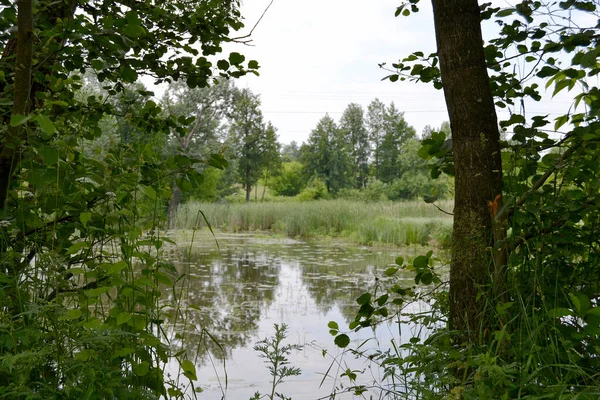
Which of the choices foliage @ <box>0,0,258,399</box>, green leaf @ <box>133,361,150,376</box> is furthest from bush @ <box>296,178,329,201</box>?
green leaf @ <box>133,361,150,376</box>

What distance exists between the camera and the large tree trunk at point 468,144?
208cm

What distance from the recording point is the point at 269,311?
6.14 metres

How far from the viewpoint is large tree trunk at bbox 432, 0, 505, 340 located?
82.0 inches

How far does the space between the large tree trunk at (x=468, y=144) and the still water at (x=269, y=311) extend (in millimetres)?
328

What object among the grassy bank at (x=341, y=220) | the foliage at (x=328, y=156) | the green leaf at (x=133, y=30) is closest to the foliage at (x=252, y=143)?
the foliage at (x=328, y=156)

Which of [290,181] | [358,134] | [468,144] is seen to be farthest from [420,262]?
[358,134]

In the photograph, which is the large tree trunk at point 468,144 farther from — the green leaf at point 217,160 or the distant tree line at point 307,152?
the distant tree line at point 307,152

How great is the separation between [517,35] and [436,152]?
0.66 m

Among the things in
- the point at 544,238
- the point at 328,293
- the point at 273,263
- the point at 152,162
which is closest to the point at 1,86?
the point at 152,162

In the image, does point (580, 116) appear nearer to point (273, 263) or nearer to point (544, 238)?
point (544, 238)

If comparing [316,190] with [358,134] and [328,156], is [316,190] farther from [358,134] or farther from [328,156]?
[358,134]

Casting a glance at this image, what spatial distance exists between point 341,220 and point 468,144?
13.7 metres

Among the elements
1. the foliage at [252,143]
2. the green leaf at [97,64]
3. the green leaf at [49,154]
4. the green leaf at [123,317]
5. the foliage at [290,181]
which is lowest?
the green leaf at [123,317]

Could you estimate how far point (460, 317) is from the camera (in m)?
2.10
